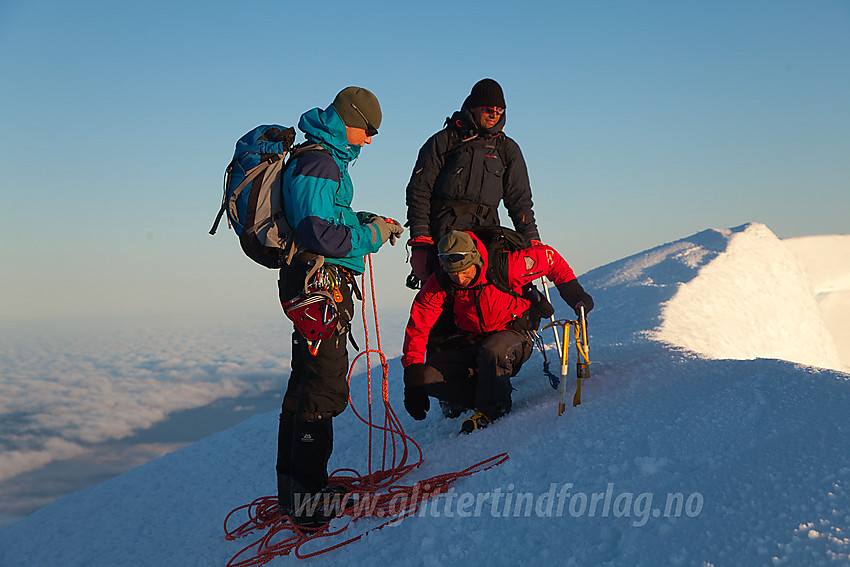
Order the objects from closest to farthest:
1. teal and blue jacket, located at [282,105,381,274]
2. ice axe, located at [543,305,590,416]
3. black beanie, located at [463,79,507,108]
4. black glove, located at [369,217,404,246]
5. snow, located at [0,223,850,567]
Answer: snow, located at [0,223,850,567] < teal and blue jacket, located at [282,105,381,274] < black glove, located at [369,217,404,246] < ice axe, located at [543,305,590,416] < black beanie, located at [463,79,507,108]

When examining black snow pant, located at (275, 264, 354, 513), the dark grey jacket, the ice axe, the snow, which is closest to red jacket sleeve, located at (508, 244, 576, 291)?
the ice axe

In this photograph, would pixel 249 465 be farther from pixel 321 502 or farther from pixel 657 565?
pixel 657 565

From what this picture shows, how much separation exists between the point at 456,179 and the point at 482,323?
123cm

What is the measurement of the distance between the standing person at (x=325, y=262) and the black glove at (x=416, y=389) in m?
0.85

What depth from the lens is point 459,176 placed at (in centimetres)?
500

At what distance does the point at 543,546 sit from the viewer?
8.36 ft

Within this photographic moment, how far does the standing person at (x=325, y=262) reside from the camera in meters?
3.42

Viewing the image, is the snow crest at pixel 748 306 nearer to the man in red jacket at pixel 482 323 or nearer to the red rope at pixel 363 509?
the man in red jacket at pixel 482 323

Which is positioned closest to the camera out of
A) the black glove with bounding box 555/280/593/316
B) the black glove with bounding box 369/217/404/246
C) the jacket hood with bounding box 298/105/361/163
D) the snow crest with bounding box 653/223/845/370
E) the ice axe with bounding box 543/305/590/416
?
the jacket hood with bounding box 298/105/361/163

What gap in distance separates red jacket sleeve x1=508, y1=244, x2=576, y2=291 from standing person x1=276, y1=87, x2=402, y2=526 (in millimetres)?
1099

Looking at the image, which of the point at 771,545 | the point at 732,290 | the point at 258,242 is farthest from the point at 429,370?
the point at 732,290

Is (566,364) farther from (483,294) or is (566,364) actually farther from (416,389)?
(416,389)

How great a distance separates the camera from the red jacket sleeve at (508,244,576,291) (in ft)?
14.8

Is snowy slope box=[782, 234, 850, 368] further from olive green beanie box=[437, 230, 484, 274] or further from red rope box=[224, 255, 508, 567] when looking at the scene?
red rope box=[224, 255, 508, 567]
